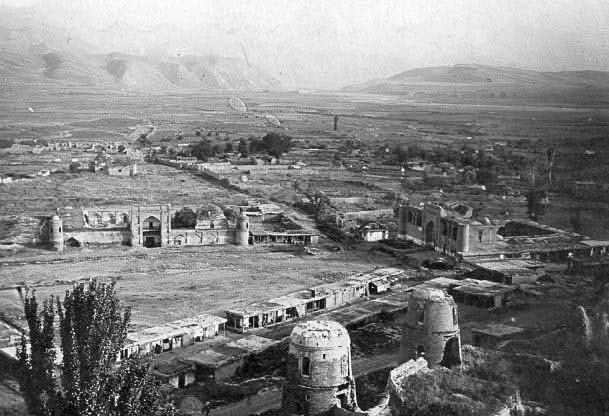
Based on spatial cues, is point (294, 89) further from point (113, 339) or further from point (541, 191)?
point (113, 339)

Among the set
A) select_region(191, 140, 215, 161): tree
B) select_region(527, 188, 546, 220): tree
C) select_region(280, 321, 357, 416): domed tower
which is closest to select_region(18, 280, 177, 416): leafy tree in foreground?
select_region(280, 321, 357, 416): domed tower

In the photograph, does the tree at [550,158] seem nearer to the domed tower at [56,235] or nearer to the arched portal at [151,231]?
the arched portal at [151,231]

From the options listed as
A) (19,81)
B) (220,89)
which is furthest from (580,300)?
(220,89)

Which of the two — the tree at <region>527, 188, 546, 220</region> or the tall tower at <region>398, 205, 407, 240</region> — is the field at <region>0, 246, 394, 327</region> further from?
the tree at <region>527, 188, 546, 220</region>

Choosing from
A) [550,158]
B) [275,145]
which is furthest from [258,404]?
[275,145]

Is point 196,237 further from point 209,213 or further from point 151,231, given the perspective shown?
point 209,213
